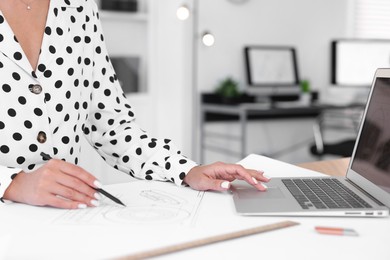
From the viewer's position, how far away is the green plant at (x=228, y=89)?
4.10m

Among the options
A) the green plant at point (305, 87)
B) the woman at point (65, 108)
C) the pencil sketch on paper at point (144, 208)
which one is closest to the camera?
the pencil sketch on paper at point (144, 208)

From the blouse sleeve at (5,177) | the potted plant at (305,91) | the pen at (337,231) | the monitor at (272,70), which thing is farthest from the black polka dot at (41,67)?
the potted plant at (305,91)

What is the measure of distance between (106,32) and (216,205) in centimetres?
294

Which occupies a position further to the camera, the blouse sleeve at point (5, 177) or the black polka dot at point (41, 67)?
the black polka dot at point (41, 67)

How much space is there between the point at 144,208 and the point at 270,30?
3.74 m

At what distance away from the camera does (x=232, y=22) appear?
4.27 metres

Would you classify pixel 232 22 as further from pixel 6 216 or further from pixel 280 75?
pixel 6 216

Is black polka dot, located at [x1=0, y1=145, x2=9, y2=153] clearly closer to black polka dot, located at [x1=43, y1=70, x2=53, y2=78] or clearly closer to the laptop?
black polka dot, located at [x1=43, y1=70, x2=53, y2=78]

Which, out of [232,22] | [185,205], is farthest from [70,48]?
[232,22]

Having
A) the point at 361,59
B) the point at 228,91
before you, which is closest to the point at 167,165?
the point at 228,91

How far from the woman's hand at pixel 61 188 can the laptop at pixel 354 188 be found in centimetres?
27

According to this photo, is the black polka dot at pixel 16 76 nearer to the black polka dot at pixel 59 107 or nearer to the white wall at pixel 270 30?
the black polka dot at pixel 59 107

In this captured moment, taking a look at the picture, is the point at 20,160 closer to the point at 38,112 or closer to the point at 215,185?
the point at 38,112

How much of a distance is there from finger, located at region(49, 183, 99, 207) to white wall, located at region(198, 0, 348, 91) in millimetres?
3266
